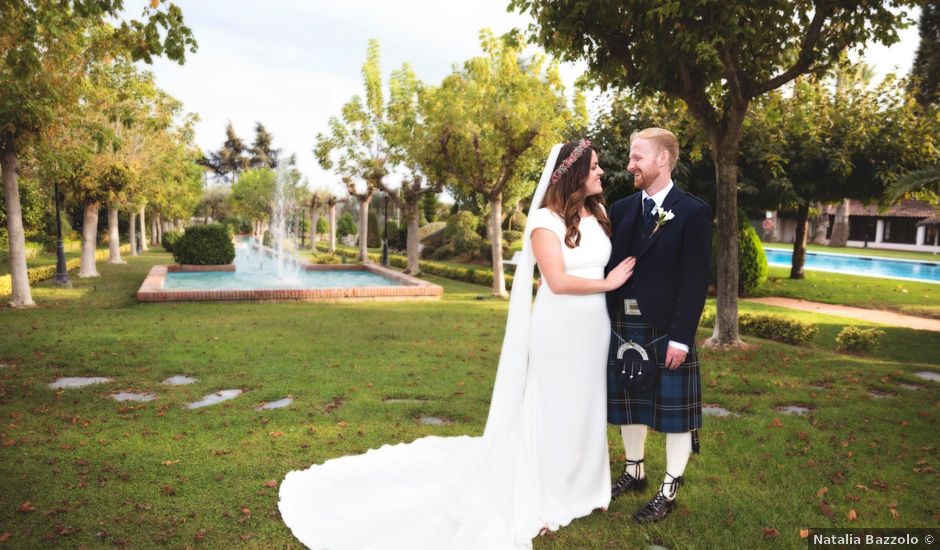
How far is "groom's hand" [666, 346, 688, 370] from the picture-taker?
3.73 metres

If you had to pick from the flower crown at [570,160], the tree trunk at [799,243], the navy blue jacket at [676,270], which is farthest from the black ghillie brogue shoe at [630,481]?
the tree trunk at [799,243]

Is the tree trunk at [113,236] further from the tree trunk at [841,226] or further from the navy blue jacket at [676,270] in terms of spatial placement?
the tree trunk at [841,226]

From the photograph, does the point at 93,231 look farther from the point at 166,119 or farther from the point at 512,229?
the point at 512,229

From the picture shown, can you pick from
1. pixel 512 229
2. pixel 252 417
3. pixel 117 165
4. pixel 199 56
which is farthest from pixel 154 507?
pixel 512 229

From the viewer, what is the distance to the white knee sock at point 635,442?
13.9 ft

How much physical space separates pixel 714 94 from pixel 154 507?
9375 millimetres

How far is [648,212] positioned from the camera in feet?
13.0

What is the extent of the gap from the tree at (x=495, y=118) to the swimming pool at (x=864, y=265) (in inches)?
656

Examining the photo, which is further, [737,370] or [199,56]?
[737,370]

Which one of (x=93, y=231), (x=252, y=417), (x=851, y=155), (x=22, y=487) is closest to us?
(x=22, y=487)

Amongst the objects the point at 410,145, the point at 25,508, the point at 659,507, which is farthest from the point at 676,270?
the point at 410,145

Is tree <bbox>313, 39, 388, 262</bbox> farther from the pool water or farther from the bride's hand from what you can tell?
the bride's hand

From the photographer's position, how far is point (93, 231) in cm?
1972

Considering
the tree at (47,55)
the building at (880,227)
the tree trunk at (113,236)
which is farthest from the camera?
the building at (880,227)
